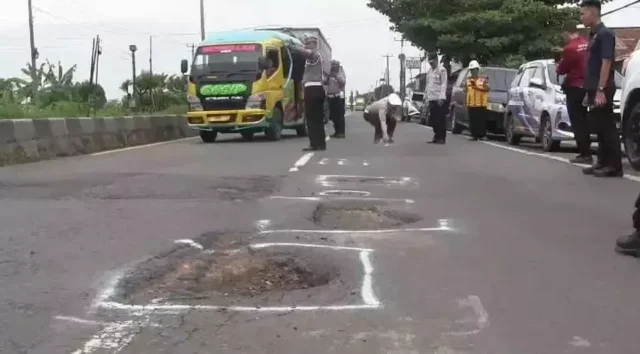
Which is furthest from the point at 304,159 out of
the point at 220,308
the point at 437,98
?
the point at 220,308

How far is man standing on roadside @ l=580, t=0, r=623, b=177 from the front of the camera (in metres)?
8.70

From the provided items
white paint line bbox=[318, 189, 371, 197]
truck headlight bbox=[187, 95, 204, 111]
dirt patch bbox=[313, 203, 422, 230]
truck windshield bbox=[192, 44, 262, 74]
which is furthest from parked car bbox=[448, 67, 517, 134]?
dirt patch bbox=[313, 203, 422, 230]

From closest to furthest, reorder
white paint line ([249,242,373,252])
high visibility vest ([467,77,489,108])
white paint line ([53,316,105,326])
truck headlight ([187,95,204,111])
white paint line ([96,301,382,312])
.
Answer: white paint line ([53,316,105,326]), white paint line ([96,301,382,312]), white paint line ([249,242,373,252]), high visibility vest ([467,77,489,108]), truck headlight ([187,95,204,111])

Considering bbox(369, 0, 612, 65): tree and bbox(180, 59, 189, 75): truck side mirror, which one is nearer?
bbox(180, 59, 189, 75): truck side mirror

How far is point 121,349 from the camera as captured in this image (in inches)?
129

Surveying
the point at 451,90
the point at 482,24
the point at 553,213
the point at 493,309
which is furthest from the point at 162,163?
the point at 482,24

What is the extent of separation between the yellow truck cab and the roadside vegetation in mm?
2773

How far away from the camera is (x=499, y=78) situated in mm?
19156

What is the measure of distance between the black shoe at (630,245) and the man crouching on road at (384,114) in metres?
9.66

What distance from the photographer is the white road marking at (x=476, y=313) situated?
Answer: 3518 mm

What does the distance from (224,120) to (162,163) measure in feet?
21.8

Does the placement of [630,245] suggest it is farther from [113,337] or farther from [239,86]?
[239,86]

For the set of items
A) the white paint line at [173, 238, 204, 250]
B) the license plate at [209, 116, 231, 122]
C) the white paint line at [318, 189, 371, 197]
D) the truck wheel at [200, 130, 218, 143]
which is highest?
the license plate at [209, 116, 231, 122]

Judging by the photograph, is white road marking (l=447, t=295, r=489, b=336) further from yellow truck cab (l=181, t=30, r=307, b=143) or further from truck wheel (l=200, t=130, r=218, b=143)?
truck wheel (l=200, t=130, r=218, b=143)
